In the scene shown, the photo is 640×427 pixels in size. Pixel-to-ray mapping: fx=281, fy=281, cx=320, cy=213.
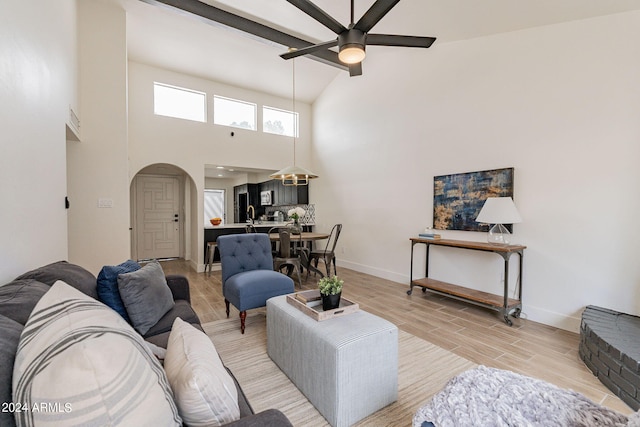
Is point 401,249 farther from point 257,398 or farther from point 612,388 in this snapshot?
point 257,398

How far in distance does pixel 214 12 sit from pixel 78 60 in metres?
1.83

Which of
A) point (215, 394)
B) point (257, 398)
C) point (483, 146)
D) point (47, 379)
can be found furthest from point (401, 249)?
point (47, 379)

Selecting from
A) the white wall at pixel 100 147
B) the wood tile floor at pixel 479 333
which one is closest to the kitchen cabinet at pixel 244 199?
the wood tile floor at pixel 479 333

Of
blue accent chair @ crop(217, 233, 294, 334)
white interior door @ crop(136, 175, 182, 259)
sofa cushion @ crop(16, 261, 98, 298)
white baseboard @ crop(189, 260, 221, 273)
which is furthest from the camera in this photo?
white interior door @ crop(136, 175, 182, 259)

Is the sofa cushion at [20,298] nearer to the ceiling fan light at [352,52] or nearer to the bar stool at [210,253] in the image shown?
the ceiling fan light at [352,52]

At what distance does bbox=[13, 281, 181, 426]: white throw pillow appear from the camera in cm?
57

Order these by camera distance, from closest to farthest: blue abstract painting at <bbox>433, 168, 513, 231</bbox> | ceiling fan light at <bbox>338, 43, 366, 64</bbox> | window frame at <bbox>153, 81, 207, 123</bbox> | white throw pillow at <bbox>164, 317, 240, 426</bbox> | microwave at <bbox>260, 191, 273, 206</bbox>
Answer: white throw pillow at <bbox>164, 317, 240, 426</bbox>
ceiling fan light at <bbox>338, 43, 366, 64</bbox>
blue abstract painting at <bbox>433, 168, 513, 231</bbox>
window frame at <bbox>153, 81, 207, 123</bbox>
microwave at <bbox>260, 191, 273, 206</bbox>

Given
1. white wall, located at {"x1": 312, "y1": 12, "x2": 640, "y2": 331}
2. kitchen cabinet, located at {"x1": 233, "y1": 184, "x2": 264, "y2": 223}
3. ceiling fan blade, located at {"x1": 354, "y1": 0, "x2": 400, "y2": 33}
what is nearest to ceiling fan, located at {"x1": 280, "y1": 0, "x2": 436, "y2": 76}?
ceiling fan blade, located at {"x1": 354, "y1": 0, "x2": 400, "y2": 33}

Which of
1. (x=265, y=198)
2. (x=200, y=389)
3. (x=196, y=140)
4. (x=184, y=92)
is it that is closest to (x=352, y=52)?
(x=200, y=389)

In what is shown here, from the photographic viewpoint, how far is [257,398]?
1.84 m

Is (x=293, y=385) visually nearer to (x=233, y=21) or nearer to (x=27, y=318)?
(x=27, y=318)

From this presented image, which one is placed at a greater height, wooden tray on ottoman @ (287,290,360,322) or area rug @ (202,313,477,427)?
wooden tray on ottoman @ (287,290,360,322)

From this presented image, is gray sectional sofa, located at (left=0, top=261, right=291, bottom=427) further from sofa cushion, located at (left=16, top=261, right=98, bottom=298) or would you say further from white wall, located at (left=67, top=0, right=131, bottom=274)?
white wall, located at (left=67, top=0, right=131, bottom=274)

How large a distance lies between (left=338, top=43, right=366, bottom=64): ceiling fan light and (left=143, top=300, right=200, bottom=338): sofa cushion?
244 centimetres
